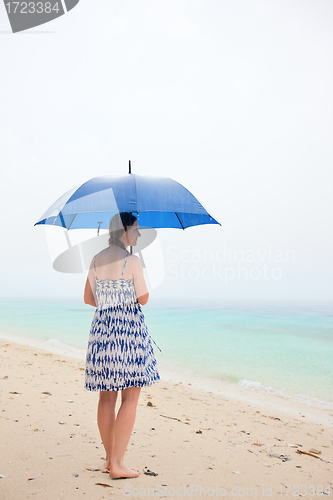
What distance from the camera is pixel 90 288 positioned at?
2.46m

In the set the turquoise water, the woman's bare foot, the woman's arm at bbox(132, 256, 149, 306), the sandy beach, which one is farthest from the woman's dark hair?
the turquoise water

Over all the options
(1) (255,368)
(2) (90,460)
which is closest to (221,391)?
(1) (255,368)

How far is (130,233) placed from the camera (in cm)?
238

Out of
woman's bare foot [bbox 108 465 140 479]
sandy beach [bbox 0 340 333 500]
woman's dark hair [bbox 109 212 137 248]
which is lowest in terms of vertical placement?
sandy beach [bbox 0 340 333 500]

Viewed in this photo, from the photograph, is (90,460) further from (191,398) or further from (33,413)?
(191,398)

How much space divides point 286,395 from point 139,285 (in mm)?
6301

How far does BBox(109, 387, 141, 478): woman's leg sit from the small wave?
5382mm

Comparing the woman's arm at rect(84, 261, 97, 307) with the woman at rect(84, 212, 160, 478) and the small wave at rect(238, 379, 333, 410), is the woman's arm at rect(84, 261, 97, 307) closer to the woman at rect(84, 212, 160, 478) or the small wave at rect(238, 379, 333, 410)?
the woman at rect(84, 212, 160, 478)

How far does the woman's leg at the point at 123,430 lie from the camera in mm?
2254

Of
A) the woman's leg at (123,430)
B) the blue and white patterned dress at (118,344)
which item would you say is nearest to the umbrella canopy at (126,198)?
the blue and white patterned dress at (118,344)

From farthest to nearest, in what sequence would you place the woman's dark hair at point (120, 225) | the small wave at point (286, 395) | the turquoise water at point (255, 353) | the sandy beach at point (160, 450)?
1. the turquoise water at point (255, 353)
2. the small wave at point (286, 395)
3. the woman's dark hair at point (120, 225)
4. the sandy beach at point (160, 450)

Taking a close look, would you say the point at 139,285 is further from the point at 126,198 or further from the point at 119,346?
the point at 126,198

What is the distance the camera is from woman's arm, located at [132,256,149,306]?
229cm

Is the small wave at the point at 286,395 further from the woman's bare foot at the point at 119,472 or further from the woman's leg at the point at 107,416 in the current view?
the woman's leg at the point at 107,416
